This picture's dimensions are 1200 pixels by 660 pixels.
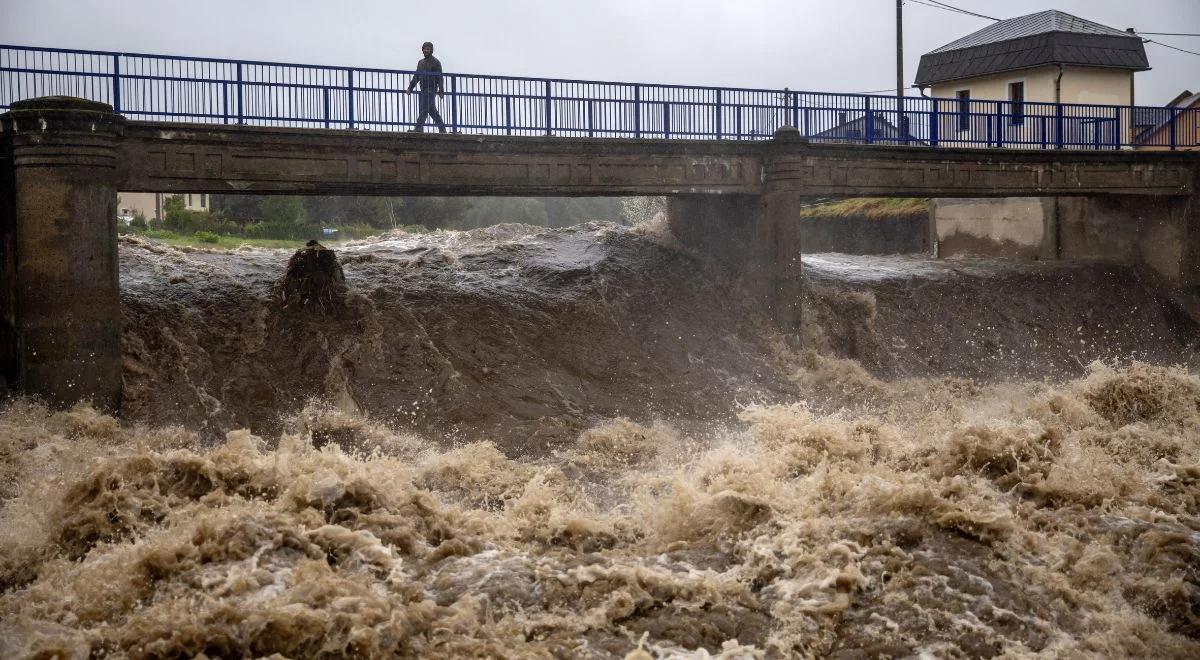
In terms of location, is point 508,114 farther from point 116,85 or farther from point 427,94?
point 116,85

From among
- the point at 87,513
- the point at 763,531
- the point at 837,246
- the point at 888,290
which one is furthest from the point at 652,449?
the point at 837,246

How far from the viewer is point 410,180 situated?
19.6 m

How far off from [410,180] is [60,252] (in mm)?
5768

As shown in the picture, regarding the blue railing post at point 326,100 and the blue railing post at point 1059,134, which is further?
the blue railing post at point 1059,134

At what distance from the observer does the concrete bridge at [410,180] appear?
54.0 ft

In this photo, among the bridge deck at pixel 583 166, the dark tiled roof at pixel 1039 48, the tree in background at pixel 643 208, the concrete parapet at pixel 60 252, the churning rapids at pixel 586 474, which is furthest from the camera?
the dark tiled roof at pixel 1039 48

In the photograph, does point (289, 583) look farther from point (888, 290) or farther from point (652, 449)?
point (888, 290)

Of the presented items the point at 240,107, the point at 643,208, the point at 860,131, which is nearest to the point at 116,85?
the point at 240,107

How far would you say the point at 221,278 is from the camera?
20672 mm

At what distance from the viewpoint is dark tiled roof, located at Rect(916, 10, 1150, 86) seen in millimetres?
35219

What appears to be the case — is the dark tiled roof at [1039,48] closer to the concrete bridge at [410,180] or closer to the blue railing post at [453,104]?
the concrete bridge at [410,180]

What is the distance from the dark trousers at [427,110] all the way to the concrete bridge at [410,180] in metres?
0.40

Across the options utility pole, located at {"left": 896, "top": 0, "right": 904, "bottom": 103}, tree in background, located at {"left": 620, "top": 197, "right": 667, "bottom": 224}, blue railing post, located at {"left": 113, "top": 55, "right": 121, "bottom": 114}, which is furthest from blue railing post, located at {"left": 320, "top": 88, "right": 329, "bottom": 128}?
utility pole, located at {"left": 896, "top": 0, "right": 904, "bottom": 103}

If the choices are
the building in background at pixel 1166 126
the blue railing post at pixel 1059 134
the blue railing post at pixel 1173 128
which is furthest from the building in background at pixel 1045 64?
the blue railing post at pixel 1059 134
